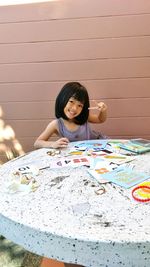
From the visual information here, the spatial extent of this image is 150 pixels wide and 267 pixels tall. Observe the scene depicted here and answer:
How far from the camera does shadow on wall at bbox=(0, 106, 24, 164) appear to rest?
8.05ft

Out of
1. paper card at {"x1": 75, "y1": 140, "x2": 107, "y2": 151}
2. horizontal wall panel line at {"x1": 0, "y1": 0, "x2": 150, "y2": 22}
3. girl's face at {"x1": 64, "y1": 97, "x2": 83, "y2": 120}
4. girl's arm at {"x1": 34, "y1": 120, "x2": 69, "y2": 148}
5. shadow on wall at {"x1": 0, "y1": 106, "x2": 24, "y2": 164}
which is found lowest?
shadow on wall at {"x1": 0, "y1": 106, "x2": 24, "y2": 164}

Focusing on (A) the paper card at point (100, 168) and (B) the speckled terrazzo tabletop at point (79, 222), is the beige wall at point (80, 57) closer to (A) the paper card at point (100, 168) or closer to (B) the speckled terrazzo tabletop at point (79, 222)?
(A) the paper card at point (100, 168)

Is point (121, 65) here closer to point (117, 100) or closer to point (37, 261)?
point (117, 100)

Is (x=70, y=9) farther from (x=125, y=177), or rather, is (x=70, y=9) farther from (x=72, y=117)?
(x=125, y=177)

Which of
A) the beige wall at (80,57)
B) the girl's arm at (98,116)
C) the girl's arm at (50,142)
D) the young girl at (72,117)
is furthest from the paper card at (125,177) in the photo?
the beige wall at (80,57)

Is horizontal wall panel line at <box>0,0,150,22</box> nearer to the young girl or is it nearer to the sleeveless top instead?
the young girl

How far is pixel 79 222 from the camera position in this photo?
3.07 ft

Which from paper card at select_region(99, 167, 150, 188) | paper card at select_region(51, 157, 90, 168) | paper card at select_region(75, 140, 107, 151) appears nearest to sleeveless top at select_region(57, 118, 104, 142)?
paper card at select_region(75, 140, 107, 151)

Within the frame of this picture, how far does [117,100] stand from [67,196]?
1.28 m

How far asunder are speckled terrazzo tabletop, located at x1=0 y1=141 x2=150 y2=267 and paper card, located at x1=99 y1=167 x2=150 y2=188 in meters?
0.04

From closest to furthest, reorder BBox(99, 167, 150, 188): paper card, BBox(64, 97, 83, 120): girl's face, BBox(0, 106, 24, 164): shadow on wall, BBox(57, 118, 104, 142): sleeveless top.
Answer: BBox(99, 167, 150, 188): paper card
BBox(64, 97, 83, 120): girl's face
BBox(57, 118, 104, 142): sleeveless top
BBox(0, 106, 24, 164): shadow on wall

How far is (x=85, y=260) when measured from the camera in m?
0.85

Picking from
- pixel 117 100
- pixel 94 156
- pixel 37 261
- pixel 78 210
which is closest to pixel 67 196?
pixel 78 210

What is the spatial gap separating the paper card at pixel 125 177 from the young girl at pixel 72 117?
2.01ft
